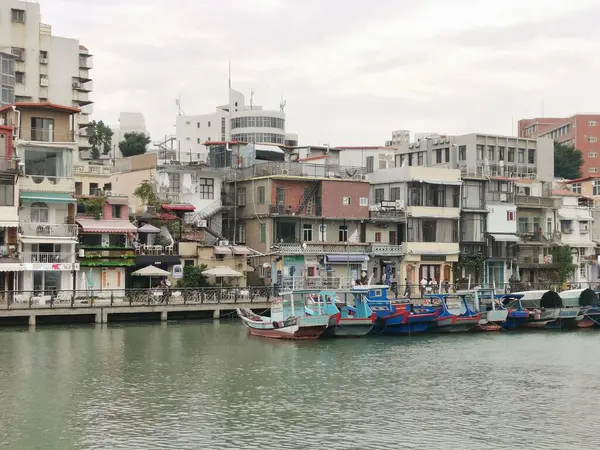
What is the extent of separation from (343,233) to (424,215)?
694 cm

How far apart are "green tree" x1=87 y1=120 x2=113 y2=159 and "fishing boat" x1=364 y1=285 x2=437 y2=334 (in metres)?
57.8

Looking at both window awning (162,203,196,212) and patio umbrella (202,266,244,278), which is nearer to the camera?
patio umbrella (202,266,244,278)

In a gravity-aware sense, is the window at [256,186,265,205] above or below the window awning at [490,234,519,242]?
above

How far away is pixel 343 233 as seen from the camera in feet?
253

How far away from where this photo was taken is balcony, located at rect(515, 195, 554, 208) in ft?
282

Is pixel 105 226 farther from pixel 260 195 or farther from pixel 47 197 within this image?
pixel 260 195

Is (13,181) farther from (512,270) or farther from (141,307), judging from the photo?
(512,270)

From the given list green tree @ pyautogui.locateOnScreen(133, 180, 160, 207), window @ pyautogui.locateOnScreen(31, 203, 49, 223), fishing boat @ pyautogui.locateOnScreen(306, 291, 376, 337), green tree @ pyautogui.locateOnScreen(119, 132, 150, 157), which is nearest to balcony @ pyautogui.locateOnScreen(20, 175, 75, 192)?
window @ pyautogui.locateOnScreen(31, 203, 49, 223)

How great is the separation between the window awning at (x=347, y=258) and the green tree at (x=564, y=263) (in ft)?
67.6

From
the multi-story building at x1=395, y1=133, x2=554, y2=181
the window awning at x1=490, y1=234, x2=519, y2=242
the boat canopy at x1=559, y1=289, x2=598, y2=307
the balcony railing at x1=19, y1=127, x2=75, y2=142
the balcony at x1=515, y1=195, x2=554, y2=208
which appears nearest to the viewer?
the balcony railing at x1=19, y1=127, x2=75, y2=142

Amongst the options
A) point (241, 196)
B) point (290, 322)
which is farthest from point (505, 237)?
point (290, 322)

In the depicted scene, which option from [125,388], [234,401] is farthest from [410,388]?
[125,388]

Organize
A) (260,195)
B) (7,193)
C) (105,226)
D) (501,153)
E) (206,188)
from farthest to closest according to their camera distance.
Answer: (501,153) < (206,188) < (260,195) < (105,226) < (7,193)

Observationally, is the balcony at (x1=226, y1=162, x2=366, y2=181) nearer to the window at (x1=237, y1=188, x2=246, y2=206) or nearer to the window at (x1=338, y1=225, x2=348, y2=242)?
the window at (x1=237, y1=188, x2=246, y2=206)
